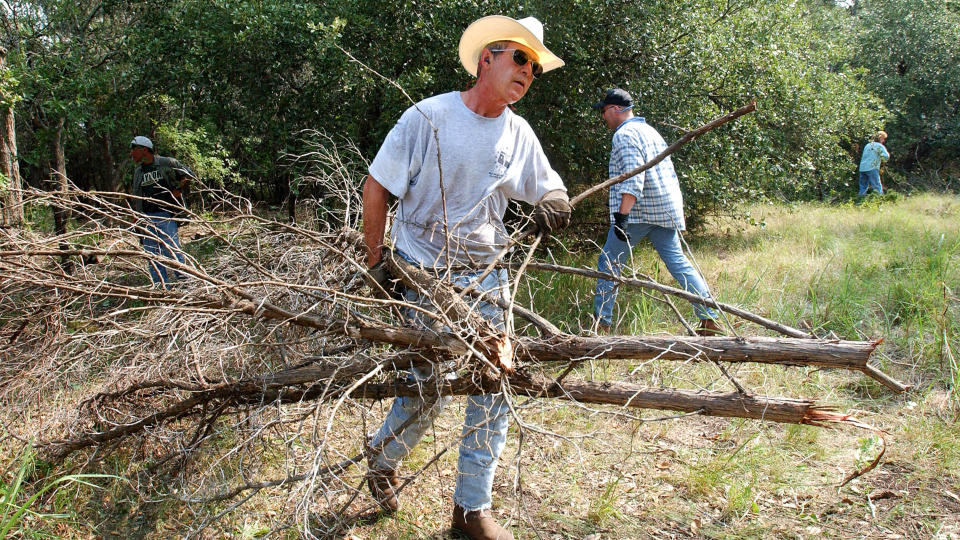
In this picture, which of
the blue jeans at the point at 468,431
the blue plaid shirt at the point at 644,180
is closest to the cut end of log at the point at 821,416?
the blue jeans at the point at 468,431

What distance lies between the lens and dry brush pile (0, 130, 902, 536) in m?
2.29

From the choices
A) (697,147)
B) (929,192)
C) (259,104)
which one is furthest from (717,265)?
(929,192)

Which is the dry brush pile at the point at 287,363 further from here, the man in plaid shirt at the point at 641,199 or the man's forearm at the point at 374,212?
the man in plaid shirt at the point at 641,199

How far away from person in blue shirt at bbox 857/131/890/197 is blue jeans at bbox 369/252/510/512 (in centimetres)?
1195

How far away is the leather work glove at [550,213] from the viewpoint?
2.73 meters

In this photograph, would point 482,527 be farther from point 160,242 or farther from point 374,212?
point 160,242

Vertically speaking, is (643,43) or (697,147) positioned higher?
(643,43)

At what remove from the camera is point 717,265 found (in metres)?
6.59

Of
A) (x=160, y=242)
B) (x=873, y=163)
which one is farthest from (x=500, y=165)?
(x=873, y=163)

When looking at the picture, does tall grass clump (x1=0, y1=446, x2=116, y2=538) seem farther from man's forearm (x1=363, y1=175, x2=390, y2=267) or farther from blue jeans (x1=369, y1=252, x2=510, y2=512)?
man's forearm (x1=363, y1=175, x2=390, y2=267)

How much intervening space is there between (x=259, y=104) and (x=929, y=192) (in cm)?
1343

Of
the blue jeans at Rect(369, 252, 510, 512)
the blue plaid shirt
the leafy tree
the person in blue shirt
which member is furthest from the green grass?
the leafy tree

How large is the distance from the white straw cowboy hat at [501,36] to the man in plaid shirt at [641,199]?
5.62 feet

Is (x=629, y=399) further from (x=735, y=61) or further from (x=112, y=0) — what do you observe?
(x=112, y=0)
